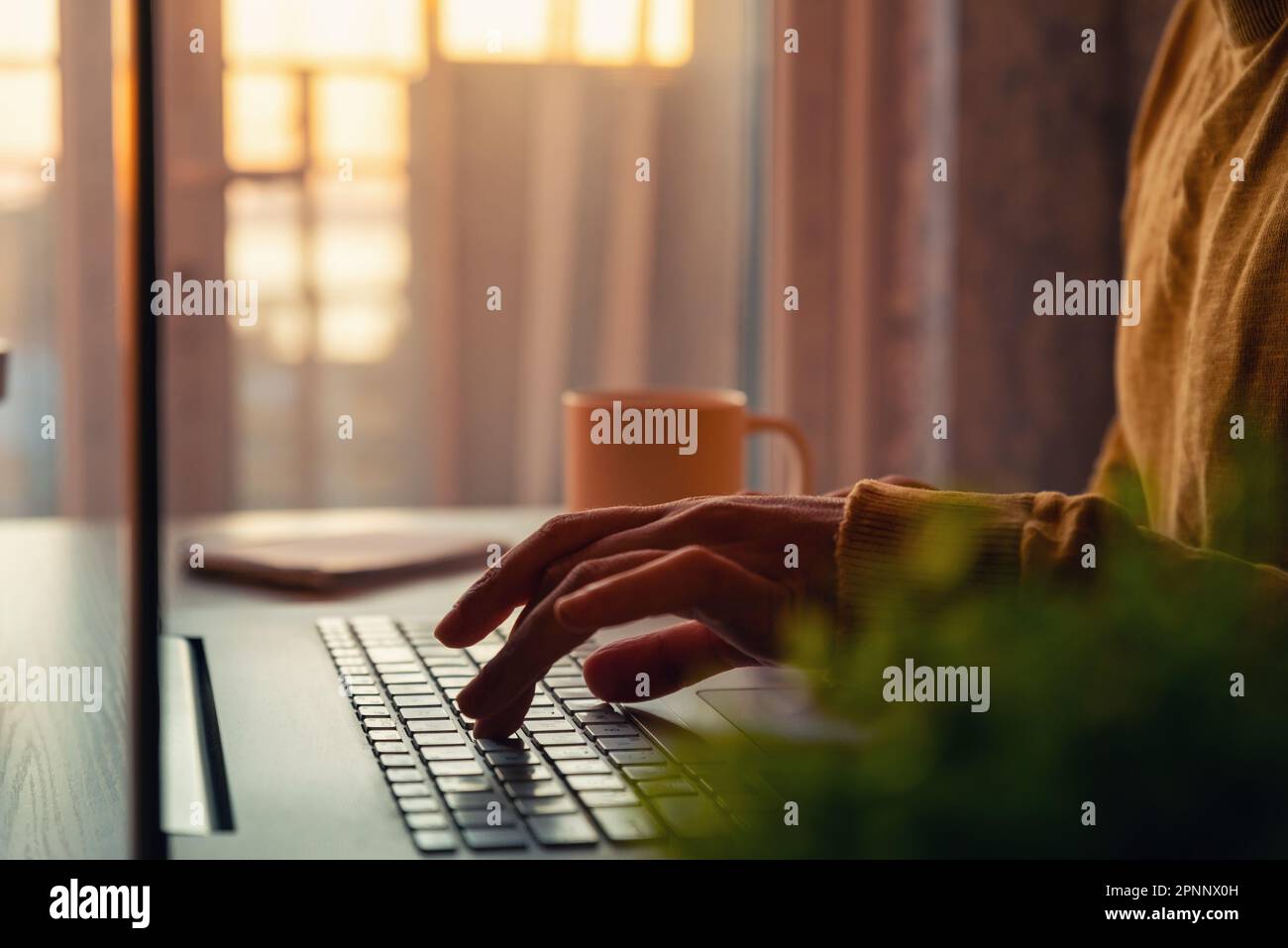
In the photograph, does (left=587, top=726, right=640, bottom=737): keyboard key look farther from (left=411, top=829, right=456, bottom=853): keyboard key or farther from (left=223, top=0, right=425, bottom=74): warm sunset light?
(left=223, top=0, right=425, bottom=74): warm sunset light

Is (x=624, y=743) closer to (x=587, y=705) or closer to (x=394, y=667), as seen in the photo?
(x=587, y=705)

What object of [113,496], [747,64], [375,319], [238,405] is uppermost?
[747,64]

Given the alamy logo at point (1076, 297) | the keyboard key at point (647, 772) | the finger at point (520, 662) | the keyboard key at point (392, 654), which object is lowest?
the keyboard key at point (647, 772)

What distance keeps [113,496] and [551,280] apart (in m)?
0.86

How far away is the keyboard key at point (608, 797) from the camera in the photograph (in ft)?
1.55

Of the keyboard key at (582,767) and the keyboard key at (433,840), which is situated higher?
the keyboard key at (582,767)

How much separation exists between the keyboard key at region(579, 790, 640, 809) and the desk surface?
155 millimetres

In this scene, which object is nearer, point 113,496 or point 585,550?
point 585,550

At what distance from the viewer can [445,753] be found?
1.76ft

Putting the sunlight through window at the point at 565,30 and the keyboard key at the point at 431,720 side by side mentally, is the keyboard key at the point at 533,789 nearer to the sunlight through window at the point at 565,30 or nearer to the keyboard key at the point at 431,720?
→ the keyboard key at the point at 431,720

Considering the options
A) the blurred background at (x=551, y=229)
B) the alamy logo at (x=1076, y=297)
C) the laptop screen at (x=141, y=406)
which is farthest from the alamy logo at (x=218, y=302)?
the laptop screen at (x=141, y=406)

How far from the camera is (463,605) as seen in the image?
589mm
